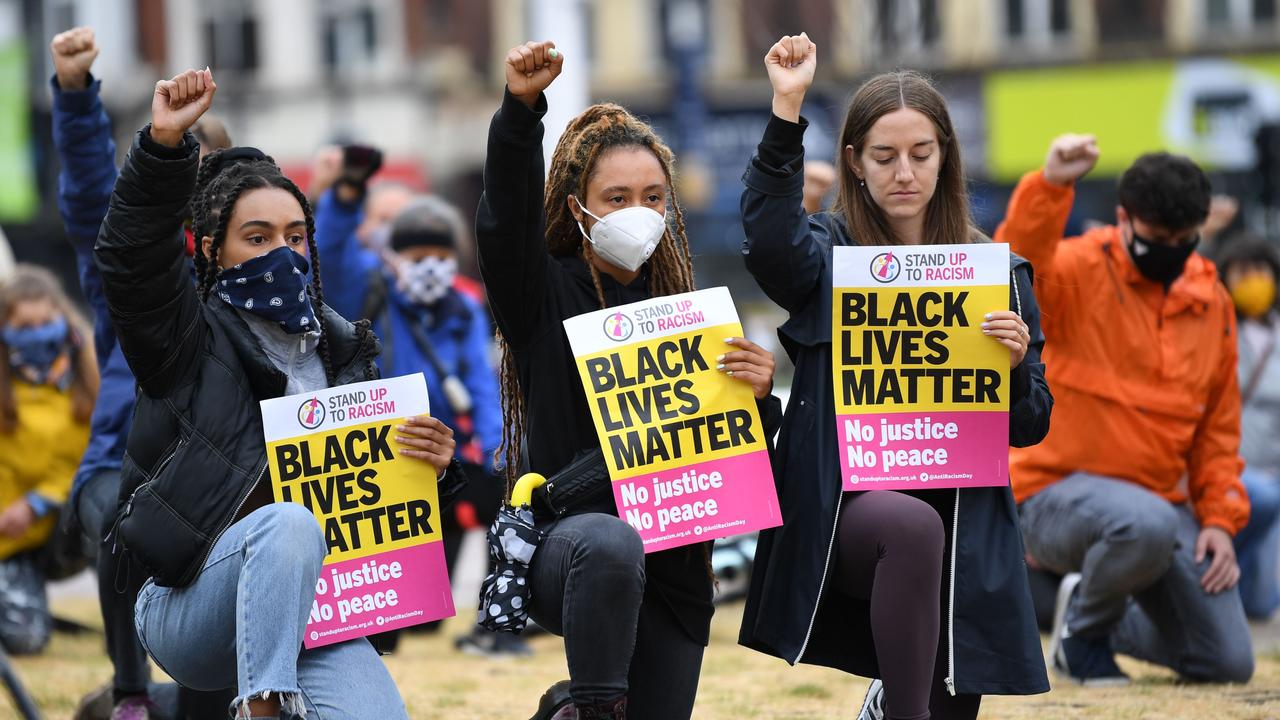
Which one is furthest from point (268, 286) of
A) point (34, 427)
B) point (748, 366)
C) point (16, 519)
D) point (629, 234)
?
point (16, 519)

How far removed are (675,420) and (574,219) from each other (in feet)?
1.98

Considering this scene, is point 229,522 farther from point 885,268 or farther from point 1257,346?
point 1257,346

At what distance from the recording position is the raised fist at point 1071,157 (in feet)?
18.0

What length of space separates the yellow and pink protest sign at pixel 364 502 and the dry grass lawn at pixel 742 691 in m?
1.40

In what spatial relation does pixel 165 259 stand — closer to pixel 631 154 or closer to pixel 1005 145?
pixel 631 154

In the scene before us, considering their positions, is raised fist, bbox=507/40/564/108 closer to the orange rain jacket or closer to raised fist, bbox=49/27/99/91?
raised fist, bbox=49/27/99/91

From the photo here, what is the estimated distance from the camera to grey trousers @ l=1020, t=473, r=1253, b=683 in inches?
241

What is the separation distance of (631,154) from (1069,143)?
171 centimetres

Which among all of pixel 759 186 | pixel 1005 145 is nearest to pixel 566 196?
pixel 759 186

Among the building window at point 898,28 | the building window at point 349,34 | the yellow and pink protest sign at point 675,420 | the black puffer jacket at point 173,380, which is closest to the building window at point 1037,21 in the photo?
the building window at point 898,28

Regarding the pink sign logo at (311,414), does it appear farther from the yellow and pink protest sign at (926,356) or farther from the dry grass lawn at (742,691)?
the dry grass lawn at (742,691)

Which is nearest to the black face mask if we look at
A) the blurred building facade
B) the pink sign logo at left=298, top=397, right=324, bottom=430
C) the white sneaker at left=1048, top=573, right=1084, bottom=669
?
the white sneaker at left=1048, top=573, right=1084, bottom=669

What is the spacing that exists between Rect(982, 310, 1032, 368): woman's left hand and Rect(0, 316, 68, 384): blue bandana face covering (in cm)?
504

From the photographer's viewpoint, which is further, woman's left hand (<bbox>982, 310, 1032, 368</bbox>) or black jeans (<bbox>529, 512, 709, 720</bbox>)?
woman's left hand (<bbox>982, 310, 1032, 368</bbox>)
